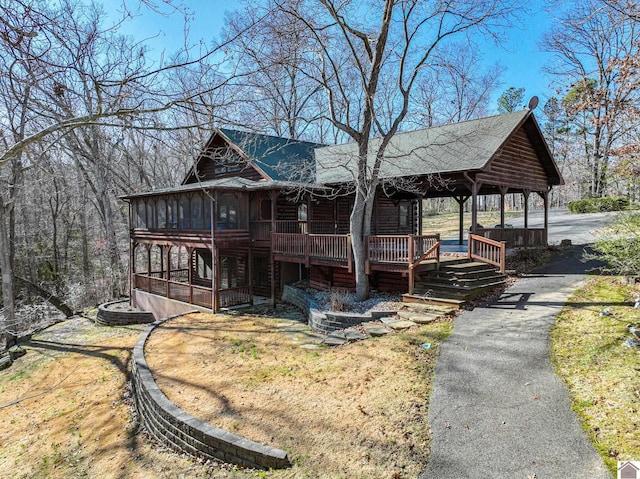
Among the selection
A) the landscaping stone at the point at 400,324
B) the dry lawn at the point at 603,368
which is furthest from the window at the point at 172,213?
the dry lawn at the point at 603,368

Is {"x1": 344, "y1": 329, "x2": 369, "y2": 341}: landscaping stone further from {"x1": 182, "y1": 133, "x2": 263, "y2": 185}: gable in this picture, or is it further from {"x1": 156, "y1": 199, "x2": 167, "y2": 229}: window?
{"x1": 156, "y1": 199, "x2": 167, "y2": 229}: window

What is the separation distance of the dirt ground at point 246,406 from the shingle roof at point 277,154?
25.0 feet

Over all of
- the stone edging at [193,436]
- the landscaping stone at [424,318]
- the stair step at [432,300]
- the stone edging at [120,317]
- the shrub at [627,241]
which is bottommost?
the stone edging at [120,317]

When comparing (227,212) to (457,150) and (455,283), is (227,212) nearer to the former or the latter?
(455,283)

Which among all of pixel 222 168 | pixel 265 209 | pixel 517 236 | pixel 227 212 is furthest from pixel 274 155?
pixel 517 236

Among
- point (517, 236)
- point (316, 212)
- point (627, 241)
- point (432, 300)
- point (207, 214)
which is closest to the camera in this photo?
→ point (627, 241)

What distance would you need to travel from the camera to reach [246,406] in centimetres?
641

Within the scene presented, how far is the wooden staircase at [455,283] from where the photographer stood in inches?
425

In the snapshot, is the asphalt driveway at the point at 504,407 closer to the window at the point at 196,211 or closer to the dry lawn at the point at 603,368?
the dry lawn at the point at 603,368

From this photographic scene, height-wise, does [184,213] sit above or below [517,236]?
above

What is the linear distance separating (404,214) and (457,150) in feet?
21.5

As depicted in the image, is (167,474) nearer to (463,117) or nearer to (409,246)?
(409,246)

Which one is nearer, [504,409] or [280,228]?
[504,409]

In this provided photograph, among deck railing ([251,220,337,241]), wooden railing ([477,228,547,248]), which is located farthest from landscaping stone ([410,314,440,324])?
deck railing ([251,220,337,241])
